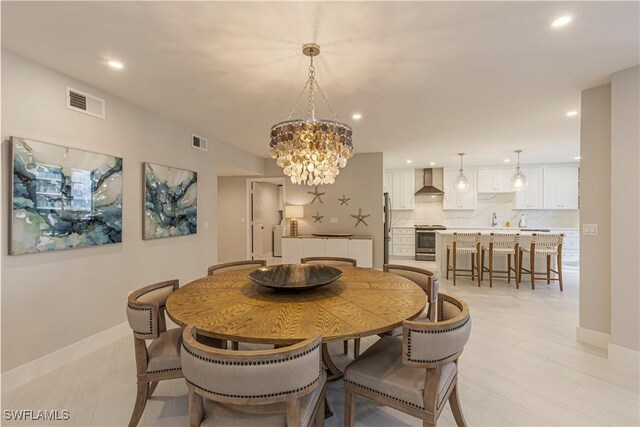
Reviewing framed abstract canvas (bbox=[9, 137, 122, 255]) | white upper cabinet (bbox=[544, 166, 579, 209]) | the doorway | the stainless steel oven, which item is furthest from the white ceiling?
white upper cabinet (bbox=[544, 166, 579, 209])

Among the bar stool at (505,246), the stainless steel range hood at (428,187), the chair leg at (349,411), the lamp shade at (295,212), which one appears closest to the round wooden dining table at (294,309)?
the chair leg at (349,411)

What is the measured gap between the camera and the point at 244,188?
666 centimetres

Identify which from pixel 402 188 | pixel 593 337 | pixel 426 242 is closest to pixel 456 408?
pixel 593 337

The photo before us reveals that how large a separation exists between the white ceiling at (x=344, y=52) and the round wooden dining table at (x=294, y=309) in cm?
173

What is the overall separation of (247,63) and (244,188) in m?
4.64

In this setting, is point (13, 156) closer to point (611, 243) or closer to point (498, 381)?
point (498, 381)

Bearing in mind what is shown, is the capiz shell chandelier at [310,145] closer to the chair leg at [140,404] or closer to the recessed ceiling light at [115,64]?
the recessed ceiling light at [115,64]

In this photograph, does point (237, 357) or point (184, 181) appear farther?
point (184, 181)

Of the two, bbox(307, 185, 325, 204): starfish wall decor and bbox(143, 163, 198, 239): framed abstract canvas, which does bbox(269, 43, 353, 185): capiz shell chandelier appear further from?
bbox(307, 185, 325, 204): starfish wall decor

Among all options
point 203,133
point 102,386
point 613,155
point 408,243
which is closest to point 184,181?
point 203,133

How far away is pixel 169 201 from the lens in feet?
11.6

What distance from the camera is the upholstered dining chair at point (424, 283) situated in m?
2.18

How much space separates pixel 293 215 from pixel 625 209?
16.0 feet

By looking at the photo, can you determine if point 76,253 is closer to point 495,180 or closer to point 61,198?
point 61,198
